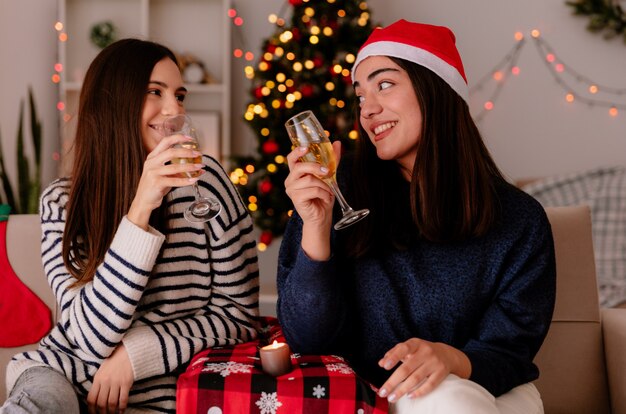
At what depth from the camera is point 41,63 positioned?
4.11m

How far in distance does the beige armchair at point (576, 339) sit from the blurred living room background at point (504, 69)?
2480 millimetres

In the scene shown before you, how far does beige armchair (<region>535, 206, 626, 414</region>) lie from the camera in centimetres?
182

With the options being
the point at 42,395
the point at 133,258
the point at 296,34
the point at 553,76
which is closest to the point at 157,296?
the point at 133,258

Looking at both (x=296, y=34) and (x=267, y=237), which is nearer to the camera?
(x=296, y=34)

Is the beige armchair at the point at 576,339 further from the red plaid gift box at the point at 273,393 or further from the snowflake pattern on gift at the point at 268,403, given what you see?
the snowflake pattern on gift at the point at 268,403

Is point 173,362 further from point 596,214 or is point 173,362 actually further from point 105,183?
point 596,214

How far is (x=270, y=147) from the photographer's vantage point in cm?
350

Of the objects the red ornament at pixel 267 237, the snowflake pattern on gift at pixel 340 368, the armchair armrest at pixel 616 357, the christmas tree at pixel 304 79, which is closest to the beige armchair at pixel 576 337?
the armchair armrest at pixel 616 357

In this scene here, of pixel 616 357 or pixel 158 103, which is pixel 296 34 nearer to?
pixel 158 103

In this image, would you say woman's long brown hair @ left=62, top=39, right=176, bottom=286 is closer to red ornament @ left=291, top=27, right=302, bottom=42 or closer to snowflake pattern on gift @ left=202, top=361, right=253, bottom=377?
snowflake pattern on gift @ left=202, top=361, right=253, bottom=377

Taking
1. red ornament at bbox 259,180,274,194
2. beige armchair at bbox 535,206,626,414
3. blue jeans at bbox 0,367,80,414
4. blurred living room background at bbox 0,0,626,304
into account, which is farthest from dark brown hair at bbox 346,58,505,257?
blurred living room background at bbox 0,0,626,304

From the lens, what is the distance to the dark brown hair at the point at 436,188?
1542 millimetres

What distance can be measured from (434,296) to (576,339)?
21.6 inches

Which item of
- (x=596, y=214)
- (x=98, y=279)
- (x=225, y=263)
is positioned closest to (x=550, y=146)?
(x=596, y=214)
